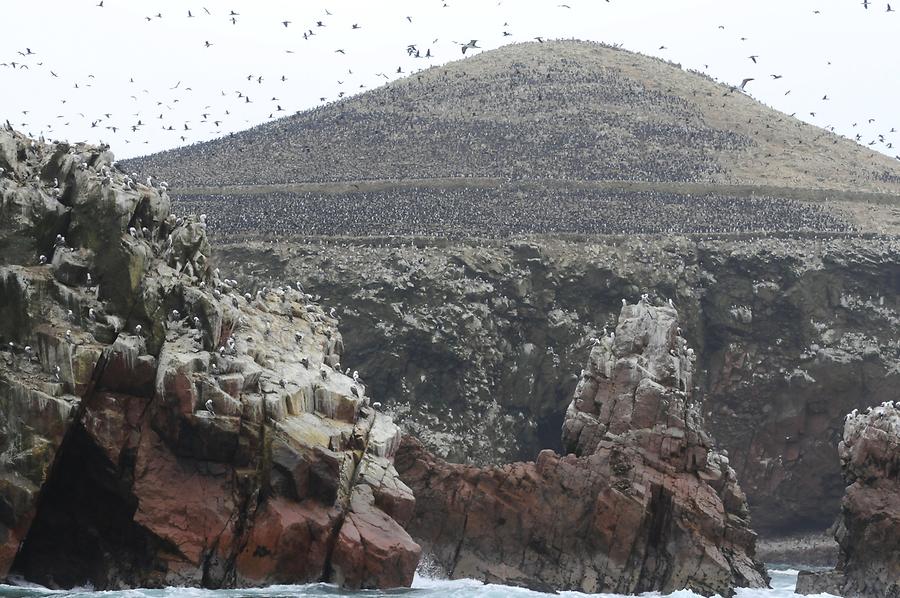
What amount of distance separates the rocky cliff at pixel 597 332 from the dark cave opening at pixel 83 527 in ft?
161

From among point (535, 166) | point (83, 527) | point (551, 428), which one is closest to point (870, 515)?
point (83, 527)

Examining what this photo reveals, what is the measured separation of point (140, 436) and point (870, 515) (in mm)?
35543

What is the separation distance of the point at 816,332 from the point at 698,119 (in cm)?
5429

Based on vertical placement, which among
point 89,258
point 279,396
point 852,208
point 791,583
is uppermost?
point 852,208

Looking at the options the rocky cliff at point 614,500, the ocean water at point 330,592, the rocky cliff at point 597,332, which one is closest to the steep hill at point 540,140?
the rocky cliff at point 597,332

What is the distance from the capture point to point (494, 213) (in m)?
133

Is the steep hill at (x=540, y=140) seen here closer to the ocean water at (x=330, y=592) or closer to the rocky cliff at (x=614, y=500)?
the rocky cliff at (x=614, y=500)

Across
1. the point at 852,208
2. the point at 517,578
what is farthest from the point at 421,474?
the point at 852,208

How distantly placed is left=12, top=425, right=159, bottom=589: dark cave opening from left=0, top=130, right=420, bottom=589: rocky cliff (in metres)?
0.05

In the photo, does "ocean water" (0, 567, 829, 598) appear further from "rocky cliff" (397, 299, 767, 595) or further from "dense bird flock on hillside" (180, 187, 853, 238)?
"dense bird flock on hillside" (180, 187, 853, 238)

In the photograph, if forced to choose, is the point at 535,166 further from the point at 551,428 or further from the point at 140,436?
the point at 140,436

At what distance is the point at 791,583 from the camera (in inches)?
3590

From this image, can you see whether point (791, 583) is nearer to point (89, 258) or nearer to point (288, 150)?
point (89, 258)

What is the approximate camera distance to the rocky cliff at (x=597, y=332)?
113938 mm
